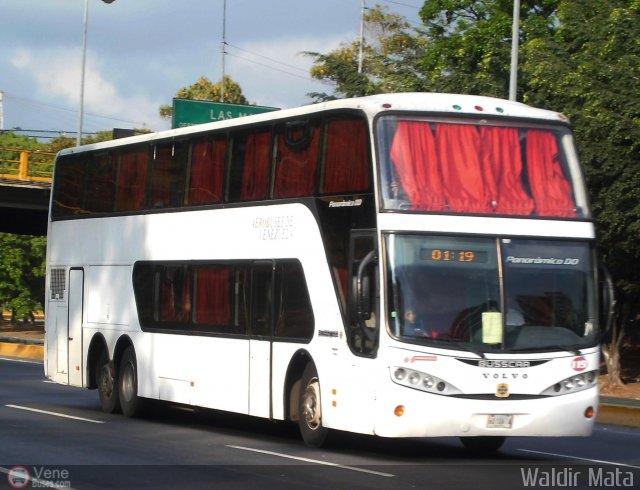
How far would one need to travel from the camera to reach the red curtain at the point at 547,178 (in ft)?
46.7

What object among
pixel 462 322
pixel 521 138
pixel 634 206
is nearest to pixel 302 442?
pixel 462 322

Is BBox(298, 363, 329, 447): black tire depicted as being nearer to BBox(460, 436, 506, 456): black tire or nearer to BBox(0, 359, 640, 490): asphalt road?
BBox(0, 359, 640, 490): asphalt road

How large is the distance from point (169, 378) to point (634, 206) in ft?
35.6

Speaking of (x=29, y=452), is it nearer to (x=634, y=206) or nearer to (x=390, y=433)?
(x=390, y=433)

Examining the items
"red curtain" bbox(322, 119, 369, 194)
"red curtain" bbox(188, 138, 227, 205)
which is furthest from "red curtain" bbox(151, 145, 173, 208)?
"red curtain" bbox(322, 119, 369, 194)

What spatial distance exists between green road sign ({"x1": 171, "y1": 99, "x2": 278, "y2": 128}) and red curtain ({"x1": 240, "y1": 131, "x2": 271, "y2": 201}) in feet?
55.3

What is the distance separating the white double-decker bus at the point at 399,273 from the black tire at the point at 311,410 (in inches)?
1.0

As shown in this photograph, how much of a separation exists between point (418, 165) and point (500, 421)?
278cm

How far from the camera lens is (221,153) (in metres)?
17.6

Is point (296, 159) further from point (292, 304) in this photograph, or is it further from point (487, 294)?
point (487, 294)

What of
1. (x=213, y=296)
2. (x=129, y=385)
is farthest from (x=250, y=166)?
(x=129, y=385)

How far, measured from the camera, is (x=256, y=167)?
54.9 feet

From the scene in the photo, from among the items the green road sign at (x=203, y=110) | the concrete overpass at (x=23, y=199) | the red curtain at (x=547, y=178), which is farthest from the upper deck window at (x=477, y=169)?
the concrete overpass at (x=23, y=199)

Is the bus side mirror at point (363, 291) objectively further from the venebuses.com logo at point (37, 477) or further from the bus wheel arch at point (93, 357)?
the bus wheel arch at point (93, 357)
